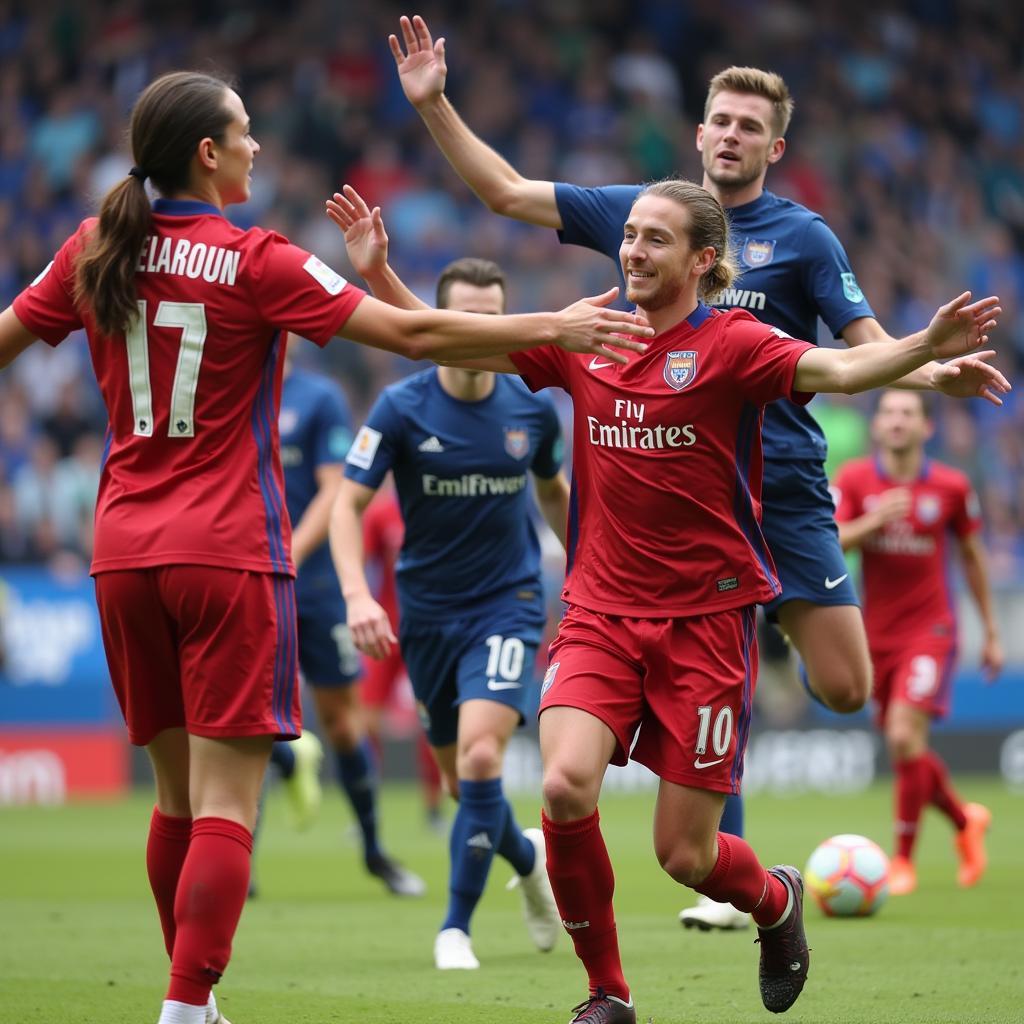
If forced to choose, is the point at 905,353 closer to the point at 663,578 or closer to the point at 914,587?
the point at 663,578

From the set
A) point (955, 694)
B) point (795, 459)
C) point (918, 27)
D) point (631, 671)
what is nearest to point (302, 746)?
point (795, 459)

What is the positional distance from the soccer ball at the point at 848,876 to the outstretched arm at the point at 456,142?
10.5 ft

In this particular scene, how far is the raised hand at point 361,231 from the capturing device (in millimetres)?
5383

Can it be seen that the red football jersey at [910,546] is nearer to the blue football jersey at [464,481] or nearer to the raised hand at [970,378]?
the blue football jersey at [464,481]

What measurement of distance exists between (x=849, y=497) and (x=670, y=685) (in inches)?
210

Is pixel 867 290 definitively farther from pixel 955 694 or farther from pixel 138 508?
pixel 138 508

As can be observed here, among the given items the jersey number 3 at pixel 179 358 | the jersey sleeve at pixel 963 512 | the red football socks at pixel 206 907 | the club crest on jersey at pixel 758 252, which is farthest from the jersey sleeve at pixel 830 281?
the jersey sleeve at pixel 963 512

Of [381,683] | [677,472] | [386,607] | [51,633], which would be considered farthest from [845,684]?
[51,633]

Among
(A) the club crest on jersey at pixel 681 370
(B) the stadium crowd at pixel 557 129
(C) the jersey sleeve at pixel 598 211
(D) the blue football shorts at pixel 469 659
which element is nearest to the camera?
(A) the club crest on jersey at pixel 681 370

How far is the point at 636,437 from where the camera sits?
537cm

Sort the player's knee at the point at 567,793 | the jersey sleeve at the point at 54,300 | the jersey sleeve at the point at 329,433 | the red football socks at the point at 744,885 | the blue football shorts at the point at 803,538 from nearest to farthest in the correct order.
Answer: the jersey sleeve at the point at 54,300 < the player's knee at the point at 567,793 < the red football socks at the point at 744,885 < the blue football shorts at the point at 803,538 < the jersey sleeve at the point at 329,433

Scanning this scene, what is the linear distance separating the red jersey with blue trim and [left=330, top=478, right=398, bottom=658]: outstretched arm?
177 cm

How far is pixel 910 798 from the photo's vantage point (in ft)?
31.4

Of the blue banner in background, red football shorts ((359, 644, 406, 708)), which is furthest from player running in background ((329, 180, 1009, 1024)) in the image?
the blue banner in background
